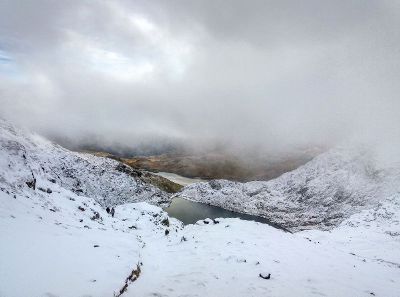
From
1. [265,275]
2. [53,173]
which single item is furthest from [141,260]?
[53,173]

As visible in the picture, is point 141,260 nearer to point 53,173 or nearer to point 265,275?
point 265,275

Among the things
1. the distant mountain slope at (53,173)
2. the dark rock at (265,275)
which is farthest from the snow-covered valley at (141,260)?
the distant mountain slope at (53,173)

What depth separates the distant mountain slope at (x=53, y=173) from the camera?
2743cm

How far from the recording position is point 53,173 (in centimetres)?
6888

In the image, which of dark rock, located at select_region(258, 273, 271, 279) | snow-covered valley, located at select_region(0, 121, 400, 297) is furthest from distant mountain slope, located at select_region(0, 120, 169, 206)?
dark rock, located at select_region(258, 273, 271, 279)

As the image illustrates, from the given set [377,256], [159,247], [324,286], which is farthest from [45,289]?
[377,256]

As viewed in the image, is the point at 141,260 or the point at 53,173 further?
the point at 53,173

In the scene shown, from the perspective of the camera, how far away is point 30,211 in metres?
20.9

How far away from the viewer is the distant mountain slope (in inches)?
1080

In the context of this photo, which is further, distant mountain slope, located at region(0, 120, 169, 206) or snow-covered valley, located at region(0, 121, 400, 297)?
distant mountain slope, located at region(0, 120, 169, 206)

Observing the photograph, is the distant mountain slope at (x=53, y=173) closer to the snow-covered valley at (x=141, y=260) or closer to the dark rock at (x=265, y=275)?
the snow-covered valley at (x=141, y=260)

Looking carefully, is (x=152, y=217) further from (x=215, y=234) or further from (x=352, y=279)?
(x=352, y=279)

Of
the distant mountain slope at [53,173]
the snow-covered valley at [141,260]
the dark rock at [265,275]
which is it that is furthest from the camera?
the distant mountain slope at [53,173]

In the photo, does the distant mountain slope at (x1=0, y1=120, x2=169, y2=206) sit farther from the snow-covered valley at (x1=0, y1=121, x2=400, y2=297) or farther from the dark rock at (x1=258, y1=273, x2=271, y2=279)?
the dark rock at (x1=258, y1=273, x2=271, y2=279)
